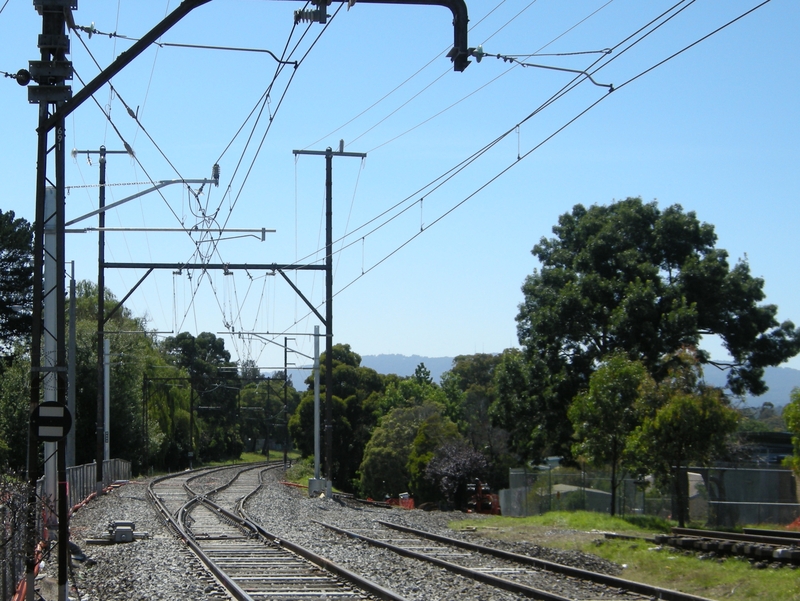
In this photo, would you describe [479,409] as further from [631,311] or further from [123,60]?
[123,60]

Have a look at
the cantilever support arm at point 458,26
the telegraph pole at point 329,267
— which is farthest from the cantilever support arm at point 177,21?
the telegraph pole at point 329,267

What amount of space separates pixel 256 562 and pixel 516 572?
463 centimetres

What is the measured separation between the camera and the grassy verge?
1307 centimetres

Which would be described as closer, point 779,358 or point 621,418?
point 621,418

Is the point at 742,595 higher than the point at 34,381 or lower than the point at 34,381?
lower

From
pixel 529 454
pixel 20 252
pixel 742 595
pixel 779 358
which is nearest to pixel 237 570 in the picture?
pixel 742 595

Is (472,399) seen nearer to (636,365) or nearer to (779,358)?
(779,358)

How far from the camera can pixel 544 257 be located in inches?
1657

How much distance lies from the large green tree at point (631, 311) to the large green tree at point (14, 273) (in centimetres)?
2444

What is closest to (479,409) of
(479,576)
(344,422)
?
(344,422)

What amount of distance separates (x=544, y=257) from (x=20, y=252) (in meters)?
26.1

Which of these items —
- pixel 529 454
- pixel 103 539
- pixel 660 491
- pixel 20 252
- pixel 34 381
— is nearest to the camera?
pixel 34 381

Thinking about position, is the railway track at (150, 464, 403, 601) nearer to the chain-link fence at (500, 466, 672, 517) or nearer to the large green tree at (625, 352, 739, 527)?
the large green tree at (625, 352, 739, 527)

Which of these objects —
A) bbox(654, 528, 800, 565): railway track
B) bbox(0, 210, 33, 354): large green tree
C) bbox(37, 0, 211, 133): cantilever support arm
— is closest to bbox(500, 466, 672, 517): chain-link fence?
bbox(654, 528, 800, 565): railway track
